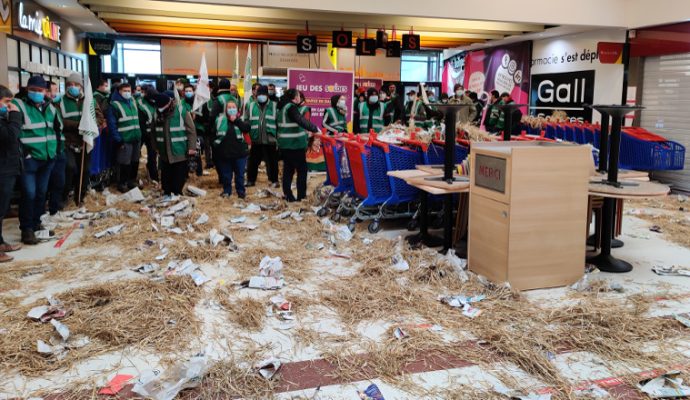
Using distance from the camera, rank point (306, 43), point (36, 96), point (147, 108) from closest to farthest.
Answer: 1. point (36, 96)
2. point (147, 108)
3. point (306, 43)

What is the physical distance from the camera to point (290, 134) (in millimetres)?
8352

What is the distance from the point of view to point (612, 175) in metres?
5.31

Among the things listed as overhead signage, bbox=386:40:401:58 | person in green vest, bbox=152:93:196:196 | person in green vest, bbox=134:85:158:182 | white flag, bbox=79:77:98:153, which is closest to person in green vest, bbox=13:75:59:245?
white flag, bbox=79:77:98:153

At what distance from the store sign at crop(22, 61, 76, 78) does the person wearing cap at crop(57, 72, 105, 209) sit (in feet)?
8.79

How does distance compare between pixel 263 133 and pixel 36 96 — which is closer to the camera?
pixel 36 96

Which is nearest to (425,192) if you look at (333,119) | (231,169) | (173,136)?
(231,169)

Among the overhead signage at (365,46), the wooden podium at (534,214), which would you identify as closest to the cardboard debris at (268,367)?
the wooden podium at (534,214)

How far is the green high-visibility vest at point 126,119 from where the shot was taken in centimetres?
896

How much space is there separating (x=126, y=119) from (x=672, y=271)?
738cm

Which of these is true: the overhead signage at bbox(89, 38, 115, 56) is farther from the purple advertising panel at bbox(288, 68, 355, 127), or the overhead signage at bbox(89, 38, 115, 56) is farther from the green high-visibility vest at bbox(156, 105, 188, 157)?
the green high-visibility vest at bbox(156, 105, 188, 157)

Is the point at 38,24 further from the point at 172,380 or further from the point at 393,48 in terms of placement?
the point at 172,380

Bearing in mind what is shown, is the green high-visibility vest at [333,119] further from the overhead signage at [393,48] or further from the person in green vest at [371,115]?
the overhead signage at [393,48]

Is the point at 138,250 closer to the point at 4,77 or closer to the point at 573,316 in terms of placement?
the point at 573,316

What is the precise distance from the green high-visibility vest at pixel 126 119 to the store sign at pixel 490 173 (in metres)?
5.88
